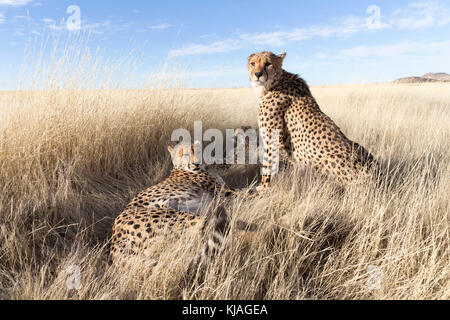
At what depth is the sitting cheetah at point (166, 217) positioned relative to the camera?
1963mm

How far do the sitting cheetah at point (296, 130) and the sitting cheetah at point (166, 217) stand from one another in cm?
87

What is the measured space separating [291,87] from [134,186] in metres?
1.98

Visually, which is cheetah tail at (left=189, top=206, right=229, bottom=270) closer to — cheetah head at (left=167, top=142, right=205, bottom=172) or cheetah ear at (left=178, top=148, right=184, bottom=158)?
cheetah head at (left=167, top=142, right=205, bottom=172)

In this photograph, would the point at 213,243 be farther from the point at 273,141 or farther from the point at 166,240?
the point at 273,141

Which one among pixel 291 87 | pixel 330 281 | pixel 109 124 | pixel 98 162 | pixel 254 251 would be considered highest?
pixel 291 87

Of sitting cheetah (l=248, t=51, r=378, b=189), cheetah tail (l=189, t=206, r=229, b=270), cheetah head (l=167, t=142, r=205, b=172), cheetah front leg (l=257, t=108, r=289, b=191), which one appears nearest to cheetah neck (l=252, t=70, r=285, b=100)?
sitting cheetah (l=248, t=51, r=378, b=189)

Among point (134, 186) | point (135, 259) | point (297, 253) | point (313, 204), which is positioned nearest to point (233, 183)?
point (134, 186)

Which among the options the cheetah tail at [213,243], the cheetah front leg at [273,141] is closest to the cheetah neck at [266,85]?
the cheetah front leg at [273,141]

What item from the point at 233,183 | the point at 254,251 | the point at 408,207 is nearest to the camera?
the point at 254,251

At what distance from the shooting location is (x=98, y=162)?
12.6 feet

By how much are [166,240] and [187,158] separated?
1.32m

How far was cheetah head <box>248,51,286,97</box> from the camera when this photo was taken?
3295mm

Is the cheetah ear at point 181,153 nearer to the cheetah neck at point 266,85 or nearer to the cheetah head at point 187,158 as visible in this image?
the cheetah head at point 187,158

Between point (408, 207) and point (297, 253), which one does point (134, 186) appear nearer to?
point (297, 253)
